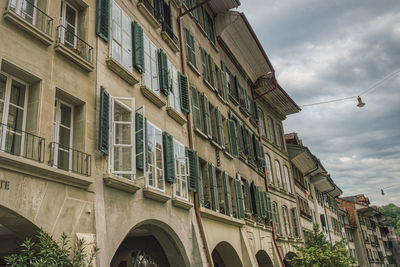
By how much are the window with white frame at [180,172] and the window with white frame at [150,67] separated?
2089 millimetres

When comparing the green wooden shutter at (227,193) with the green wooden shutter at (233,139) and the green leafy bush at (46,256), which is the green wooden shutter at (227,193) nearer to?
the green wooden shutter at (233,139)

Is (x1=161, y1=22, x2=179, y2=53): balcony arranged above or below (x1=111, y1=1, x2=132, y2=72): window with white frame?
above

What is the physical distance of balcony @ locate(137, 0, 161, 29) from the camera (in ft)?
43.2

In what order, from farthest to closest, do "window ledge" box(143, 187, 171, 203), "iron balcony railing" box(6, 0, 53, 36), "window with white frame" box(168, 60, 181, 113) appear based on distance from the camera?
"window with white frame" box(168, 60, 181, 113) → "window ledge" box(143, 187, 171, 203) → "iron balcony railing" box(6, 0, 53, 36)

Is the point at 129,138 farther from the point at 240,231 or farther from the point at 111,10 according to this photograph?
the point at 240,231

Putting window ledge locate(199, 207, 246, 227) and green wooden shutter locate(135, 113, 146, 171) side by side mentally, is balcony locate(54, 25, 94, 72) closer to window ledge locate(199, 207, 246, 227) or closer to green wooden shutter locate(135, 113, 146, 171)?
green wooden shutter locate(135, 113, 146, 171)

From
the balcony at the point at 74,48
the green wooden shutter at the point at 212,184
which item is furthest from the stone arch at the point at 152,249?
the balcony at the point at 74,48

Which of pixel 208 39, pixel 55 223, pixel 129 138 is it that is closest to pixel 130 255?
pixel 129 138

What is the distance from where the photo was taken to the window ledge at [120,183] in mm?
9203

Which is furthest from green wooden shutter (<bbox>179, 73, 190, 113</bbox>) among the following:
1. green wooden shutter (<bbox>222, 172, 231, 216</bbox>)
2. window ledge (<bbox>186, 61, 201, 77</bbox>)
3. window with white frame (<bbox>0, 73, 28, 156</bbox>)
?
window with white frame (<bbox>0, 73, 28, 156</bbox>)

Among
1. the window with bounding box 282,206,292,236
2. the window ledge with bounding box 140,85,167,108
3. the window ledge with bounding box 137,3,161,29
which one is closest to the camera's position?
the window ledge with bounding box 140,85,167,108

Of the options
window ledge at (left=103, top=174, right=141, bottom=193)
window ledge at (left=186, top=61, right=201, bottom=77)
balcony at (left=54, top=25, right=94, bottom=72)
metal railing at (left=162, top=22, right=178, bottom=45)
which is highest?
metal railing at (left=162, top=22, right=178, bottom=45)

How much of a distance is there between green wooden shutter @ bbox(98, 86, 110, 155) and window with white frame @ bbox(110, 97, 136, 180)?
169 millimetres

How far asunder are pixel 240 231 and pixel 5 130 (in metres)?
12.7
